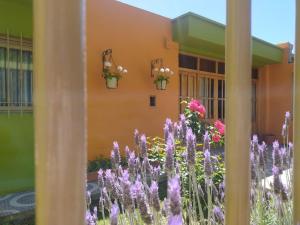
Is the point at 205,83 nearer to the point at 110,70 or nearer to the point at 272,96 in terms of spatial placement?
the point at 272,96

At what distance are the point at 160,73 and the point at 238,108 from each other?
6544mm

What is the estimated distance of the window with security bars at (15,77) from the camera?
16.4 feet

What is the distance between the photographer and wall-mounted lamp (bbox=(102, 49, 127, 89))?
6199 mm

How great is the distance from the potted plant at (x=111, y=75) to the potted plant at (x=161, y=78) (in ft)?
3.70

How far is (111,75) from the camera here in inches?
244

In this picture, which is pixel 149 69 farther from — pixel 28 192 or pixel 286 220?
pixel 286 220

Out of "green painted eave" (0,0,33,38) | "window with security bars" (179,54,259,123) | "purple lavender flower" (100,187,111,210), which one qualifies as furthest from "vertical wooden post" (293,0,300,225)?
"window with security bars" (179,54,259,123)

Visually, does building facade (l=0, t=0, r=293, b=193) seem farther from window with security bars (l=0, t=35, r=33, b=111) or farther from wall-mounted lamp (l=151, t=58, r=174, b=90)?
wall-mounted lamp (l=151, t=58, r=174, b=90)

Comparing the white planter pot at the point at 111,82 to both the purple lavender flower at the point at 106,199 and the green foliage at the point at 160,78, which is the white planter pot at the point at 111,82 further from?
the purple lavender flower at the point at 106,199

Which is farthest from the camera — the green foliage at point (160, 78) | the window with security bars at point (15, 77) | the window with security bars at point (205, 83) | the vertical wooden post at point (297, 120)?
the window with security bars at point (205, 83)

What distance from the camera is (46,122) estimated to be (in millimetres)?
519

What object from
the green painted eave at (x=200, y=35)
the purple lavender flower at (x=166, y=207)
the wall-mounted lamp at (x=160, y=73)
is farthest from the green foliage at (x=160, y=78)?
the purple lavender flower at (x=166, y=207)

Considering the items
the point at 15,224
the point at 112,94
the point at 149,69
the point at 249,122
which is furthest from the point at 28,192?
the point at 249,122

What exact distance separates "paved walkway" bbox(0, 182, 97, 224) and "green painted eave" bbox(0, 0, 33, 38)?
2.73m
